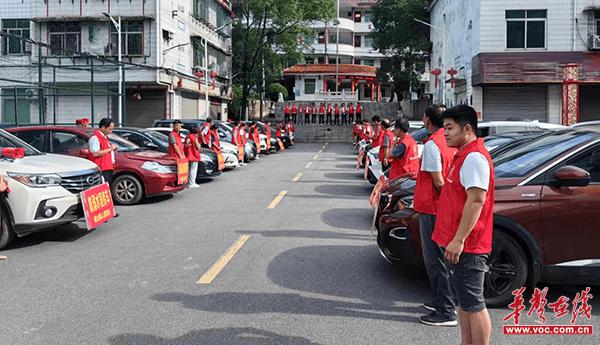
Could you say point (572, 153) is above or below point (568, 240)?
above

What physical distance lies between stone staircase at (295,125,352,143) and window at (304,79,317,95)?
18.8 meters

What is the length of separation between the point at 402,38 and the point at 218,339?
43.7 metres

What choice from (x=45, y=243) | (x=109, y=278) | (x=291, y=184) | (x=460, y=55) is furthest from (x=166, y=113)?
(x=109, y=278)

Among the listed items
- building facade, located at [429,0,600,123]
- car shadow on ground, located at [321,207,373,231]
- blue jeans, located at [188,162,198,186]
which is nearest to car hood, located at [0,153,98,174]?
car shadow on ground, located at [321,207,373,231]

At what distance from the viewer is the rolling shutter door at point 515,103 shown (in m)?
30.0

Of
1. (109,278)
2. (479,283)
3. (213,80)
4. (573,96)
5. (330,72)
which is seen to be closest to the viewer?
(479,283)

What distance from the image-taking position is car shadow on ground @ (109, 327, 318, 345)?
14.5ft

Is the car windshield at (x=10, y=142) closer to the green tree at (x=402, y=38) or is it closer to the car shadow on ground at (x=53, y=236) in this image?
the car shadow on ground at (x=53, y=236)

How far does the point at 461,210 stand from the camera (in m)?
3.77

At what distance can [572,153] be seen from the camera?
5430mm

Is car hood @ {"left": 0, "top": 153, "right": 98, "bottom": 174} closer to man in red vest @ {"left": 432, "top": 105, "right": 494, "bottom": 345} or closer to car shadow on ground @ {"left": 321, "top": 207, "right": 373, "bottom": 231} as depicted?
car shadow on ground @ {"left": 321, "top": 207, "right": 373, "bottom": 231}

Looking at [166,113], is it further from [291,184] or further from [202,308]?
[202,308]

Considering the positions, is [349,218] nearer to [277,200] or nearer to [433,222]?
[277,200]

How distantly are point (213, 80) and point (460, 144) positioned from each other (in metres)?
40.4
